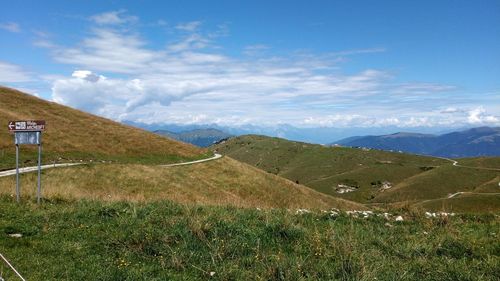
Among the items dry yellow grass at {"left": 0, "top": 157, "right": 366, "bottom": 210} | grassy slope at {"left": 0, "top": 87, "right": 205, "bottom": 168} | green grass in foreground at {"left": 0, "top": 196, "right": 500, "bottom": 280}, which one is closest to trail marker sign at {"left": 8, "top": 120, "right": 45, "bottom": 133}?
dry yellow grass at {"left": 0, "top": 157, "right": 366, "bottom": 210}

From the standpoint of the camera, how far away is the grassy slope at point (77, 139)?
2189 inches

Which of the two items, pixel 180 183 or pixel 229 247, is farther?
pixel 180 183

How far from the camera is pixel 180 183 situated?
51938 mm

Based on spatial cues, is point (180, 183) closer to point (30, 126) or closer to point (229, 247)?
point (30, 126)

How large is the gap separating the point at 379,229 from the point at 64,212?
1284 centimetres

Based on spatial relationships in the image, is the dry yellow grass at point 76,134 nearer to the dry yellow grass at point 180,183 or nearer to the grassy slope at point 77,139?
the grassy slope at point 77,139

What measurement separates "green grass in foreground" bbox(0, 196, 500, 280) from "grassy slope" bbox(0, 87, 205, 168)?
35.0 metres

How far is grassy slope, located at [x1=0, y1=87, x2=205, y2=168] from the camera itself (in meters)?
55.6

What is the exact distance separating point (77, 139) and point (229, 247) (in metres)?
59.2

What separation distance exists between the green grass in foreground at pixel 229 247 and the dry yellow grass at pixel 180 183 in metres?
6.13

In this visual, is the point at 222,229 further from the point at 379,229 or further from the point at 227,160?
the point at 227,160

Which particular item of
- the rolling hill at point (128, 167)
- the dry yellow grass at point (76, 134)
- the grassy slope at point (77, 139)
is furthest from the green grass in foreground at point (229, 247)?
the dry yellow grass at point (76, 134)

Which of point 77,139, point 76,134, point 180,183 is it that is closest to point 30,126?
point 180,183

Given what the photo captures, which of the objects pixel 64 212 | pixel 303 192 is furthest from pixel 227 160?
pixel 64 212
